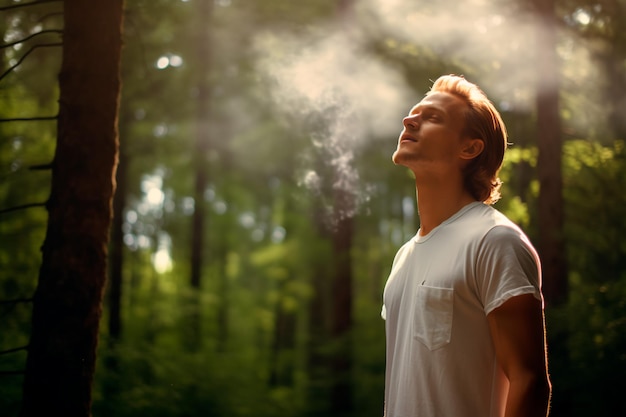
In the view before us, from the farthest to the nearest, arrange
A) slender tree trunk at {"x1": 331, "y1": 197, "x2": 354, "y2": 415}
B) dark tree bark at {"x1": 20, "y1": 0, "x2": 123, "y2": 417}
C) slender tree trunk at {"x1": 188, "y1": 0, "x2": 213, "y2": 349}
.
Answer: slender tree trunk at {"x1": 188, "y1": 0, "x2": 213, "y2": 349}, slender tree trunk at {"x1": 331, "y1": 197, "x2": 354, "y2": 415}, dark tree bark at {"x1": 20, "y1": 0, "x2": 123, "y2": 417}

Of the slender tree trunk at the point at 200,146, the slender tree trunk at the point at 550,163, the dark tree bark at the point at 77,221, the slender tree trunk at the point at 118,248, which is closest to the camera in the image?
the dark tree bark at the point at 77,221

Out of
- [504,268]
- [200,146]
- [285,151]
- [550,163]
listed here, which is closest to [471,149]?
[504,268]

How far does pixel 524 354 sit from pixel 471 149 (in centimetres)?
94

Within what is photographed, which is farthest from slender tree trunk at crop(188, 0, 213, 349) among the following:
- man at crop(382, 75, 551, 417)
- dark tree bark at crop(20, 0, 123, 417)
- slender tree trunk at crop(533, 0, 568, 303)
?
man at crop(382, 75, 551, 417)

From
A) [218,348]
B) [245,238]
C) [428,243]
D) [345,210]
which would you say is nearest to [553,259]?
[345,210]

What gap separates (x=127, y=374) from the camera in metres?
7.94

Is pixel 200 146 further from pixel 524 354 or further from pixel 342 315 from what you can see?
pixel 524 354

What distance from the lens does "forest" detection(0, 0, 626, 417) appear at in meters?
3.52

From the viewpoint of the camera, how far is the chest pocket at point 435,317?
2.10 m

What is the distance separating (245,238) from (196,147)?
11970 millimetres

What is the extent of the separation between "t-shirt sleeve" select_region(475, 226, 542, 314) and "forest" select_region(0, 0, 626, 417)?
7.97 feet

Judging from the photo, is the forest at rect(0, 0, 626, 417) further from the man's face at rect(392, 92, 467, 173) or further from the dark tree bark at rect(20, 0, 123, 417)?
the man's face at rect(392, 92, 467, 173)

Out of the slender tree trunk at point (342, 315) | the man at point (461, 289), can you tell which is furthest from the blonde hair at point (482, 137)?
the slender tree trunk at point (342, 315)

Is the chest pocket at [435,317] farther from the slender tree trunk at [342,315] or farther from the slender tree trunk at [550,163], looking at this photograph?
the slender tree trunk at [342,315]
